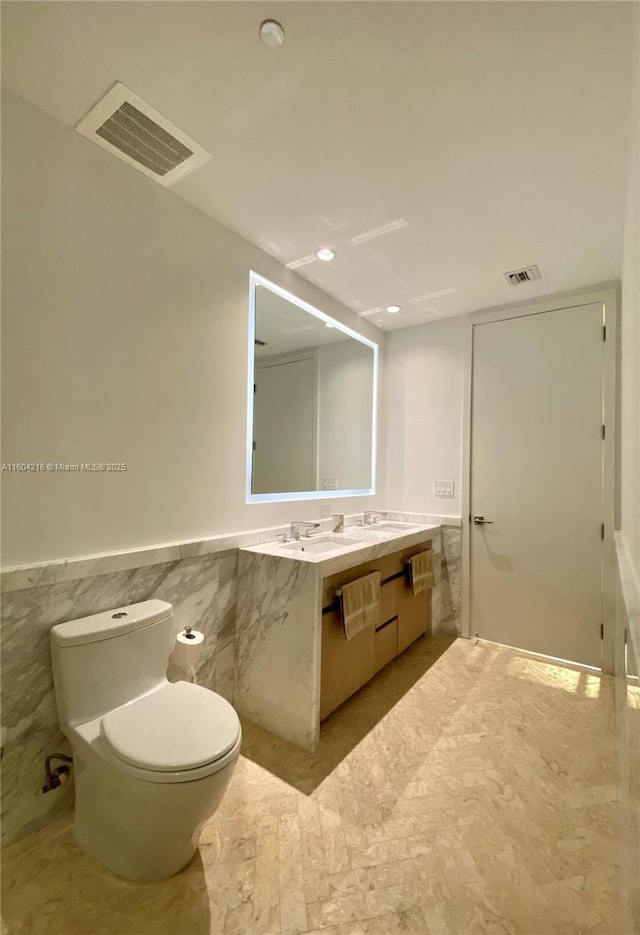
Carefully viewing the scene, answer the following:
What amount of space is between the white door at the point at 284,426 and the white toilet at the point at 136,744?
1062mm

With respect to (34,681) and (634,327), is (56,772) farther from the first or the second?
(634,327)

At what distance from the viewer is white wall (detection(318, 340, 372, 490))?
298 cm

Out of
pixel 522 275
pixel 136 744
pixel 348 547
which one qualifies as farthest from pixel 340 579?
pixel 522 275

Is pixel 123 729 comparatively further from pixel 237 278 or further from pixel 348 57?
pixel 348 57

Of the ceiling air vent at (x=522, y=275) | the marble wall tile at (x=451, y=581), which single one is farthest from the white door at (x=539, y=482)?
the ceiling air vent at (x=522, y=275)

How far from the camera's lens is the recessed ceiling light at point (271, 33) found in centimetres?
109

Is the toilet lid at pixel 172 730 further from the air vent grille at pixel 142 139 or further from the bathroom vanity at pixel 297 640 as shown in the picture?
the air vent grille at pixel 142 139

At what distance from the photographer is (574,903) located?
46.1 inches

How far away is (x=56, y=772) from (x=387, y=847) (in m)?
1.21

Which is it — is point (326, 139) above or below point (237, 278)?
above

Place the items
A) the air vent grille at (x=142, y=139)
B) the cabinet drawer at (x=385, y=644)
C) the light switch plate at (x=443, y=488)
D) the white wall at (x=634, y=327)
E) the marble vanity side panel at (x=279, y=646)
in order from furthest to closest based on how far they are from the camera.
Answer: the light switch plate at (x=443, y=488), the cabinet drawer at (x=385, y=644), the marble vanity side panel at (x=279, y=646), the air vent grille at (x=142, y=139), the white wall at (x=634, y=327)

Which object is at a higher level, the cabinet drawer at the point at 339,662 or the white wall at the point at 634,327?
the white wall at the point at 634,327

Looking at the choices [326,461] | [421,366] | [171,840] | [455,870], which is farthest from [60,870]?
[421,366]

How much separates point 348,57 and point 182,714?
2.21 meters
